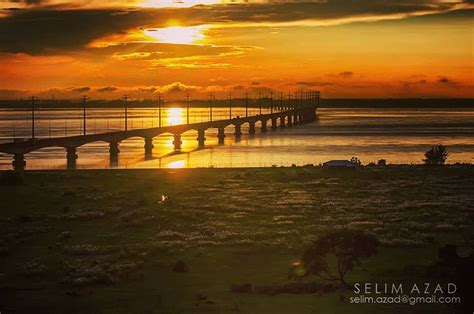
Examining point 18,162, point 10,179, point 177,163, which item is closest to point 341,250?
point 10,179

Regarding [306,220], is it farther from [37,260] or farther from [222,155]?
[222,155]

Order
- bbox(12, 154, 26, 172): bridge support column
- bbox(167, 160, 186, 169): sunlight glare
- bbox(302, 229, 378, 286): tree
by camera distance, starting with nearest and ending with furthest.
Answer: bbox(302, 229, 378, 286): tree < bbox(12, 154, 26, 172): bridge support column < bbox(167, 160, 186, 169): sunlight glare

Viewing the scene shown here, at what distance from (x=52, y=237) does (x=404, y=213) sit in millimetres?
23262

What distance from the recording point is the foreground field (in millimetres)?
27719

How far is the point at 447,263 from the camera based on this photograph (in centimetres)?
2506

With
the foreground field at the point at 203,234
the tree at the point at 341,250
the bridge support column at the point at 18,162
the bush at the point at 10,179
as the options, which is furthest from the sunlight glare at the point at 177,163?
the tree at the point at 341,250

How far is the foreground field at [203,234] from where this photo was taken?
2772cm

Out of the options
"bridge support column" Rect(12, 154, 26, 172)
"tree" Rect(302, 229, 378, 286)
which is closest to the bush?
"bridge support column" Rect(12, 154, 26, 172)

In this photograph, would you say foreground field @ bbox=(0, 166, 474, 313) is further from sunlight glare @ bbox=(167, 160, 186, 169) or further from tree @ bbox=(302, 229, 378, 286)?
sunlight glare @ bbox=(167, 160, 186, 169)

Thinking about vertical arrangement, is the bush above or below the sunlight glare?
above

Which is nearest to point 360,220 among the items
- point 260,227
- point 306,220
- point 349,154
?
point 306,220

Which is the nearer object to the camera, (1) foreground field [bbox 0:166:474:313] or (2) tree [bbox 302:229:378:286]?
(1) foreground field [bbox 0:166:474:313]

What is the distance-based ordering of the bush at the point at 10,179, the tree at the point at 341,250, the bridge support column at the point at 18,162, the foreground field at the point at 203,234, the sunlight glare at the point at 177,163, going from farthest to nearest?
the sunlight glare at the point at 177,163
the bridge support column at the point at 18,162
the bush at the point at 10,179
the tree at the point at 341,250
the foreground field at the point at 203,234

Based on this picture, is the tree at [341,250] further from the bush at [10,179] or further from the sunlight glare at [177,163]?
the sunlight glare at [177,163]
